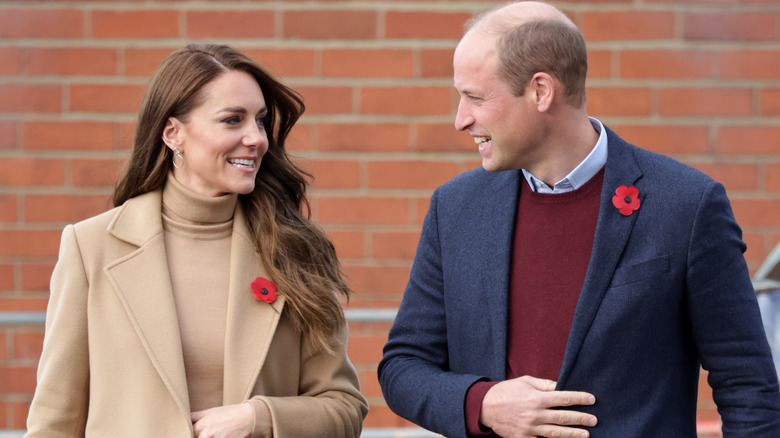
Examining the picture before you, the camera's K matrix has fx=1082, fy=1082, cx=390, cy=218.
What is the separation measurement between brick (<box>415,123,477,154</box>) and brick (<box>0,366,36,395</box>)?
190 cm

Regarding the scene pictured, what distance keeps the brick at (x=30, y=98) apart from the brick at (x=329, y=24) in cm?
101

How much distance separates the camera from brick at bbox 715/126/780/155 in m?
4.57

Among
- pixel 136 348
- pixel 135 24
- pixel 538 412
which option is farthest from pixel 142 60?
pixel 538 412

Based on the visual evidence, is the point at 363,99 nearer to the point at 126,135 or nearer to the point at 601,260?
the point at 126,135

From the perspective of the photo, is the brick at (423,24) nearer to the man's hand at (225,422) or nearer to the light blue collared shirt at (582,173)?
the light blue collared shirt at (582,173)

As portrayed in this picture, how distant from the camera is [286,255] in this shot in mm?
2980

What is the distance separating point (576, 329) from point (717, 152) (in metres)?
2.32

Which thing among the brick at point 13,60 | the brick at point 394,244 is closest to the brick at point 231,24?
the brick at point 13,60

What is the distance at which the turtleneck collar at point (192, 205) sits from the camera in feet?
9.59

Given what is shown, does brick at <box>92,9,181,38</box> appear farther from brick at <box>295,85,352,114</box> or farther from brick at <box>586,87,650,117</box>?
brick at <box>586,87,650,117</box>

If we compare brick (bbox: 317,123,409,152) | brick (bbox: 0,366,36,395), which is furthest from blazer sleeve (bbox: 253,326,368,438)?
brick (bbox: 0,366,36,395)

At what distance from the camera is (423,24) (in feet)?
15.0

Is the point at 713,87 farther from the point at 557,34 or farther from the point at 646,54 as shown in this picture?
the point at 557,34

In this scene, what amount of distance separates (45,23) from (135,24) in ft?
1.24
